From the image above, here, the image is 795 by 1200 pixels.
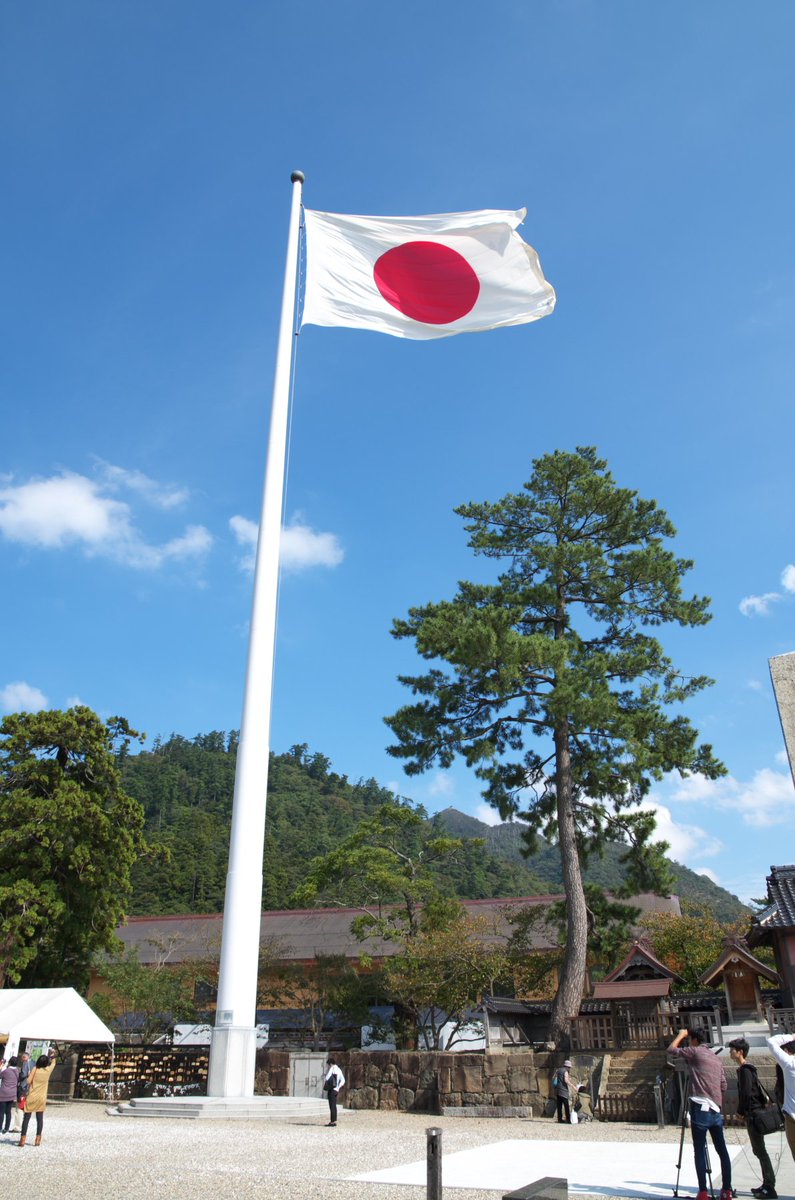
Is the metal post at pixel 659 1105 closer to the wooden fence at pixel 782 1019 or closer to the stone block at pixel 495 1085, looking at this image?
the stone block at pixel 495 1085

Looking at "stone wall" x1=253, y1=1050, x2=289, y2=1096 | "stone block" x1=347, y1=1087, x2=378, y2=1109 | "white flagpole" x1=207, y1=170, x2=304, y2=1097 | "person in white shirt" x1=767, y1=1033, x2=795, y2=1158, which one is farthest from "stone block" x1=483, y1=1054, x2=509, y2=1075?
"person in white shirt" x1=767, y1=1033, x2=795, y2=1158

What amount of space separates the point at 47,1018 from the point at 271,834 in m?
56.7

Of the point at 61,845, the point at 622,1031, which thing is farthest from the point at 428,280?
the point at 61,845

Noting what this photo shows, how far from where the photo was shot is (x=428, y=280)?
54.5ft

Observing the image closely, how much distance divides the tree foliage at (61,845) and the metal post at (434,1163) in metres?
23.8

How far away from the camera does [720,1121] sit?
729 centimetres

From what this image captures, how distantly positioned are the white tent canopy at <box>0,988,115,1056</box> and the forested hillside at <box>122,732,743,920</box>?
10.8 m

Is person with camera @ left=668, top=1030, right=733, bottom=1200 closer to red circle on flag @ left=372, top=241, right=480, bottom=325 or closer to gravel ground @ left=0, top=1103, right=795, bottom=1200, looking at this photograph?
gravel ground @ left=0, top=1103, right=795, bottom=1200

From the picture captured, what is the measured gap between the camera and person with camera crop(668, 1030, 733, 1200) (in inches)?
283

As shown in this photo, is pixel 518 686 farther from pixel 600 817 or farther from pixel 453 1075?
pixel 453 1075

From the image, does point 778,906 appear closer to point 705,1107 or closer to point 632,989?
point 632,989

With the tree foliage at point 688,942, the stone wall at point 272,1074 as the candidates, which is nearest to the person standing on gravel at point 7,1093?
the stone wall at point 272,1074

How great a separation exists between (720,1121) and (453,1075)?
12.1 meters

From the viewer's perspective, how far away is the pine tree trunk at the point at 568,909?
67.1ft
